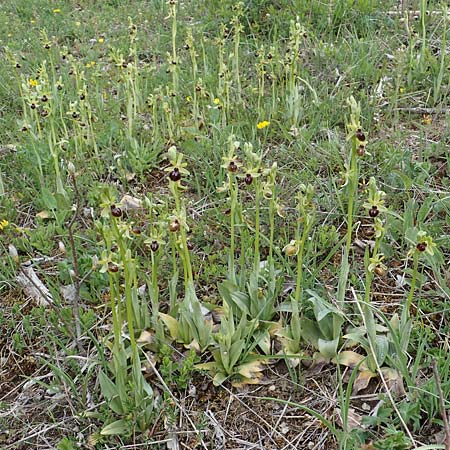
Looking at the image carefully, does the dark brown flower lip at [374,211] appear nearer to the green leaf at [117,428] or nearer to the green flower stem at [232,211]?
the green flower stem at [232,211]

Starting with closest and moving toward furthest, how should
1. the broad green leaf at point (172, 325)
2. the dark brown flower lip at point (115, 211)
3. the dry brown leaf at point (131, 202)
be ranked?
1. the dark brown flower lip at point (115, 211)
2. the broad green leaf at point (172, 325)
3. the dry brown leaf at point (131, 202)

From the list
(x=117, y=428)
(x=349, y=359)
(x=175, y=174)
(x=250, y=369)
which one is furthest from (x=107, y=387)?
(x=349, y=359)

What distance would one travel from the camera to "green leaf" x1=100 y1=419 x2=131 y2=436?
7.43 ft

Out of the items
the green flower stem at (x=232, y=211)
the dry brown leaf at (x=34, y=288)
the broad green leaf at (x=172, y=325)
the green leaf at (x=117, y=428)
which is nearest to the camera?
the green leaf at (x=117, y=428)

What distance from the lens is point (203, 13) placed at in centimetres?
646

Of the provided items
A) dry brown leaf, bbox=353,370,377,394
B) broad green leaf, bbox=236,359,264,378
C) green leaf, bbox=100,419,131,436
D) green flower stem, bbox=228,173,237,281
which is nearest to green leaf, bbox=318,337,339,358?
dry brown leaf, bbox=353,370,377,394

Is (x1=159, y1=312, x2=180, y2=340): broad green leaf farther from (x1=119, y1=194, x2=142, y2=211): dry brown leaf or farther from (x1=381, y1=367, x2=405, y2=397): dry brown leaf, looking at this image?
(x1=119, y1=194, x2=142, y2=211): dry brown leaf

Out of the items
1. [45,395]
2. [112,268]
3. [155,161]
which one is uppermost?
[112,268]

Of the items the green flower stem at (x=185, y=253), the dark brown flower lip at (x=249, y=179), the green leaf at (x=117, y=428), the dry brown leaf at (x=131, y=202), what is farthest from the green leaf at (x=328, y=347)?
the dry brown leaf at (x=131, y=202)

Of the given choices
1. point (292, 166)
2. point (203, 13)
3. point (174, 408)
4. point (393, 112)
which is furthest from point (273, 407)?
point (203, 13)

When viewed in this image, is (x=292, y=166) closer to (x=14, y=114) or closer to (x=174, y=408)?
(x=174, y=408)

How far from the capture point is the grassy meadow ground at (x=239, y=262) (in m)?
2.33

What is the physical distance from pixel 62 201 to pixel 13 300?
0.82 meters

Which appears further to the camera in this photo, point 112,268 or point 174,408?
point 174,408
